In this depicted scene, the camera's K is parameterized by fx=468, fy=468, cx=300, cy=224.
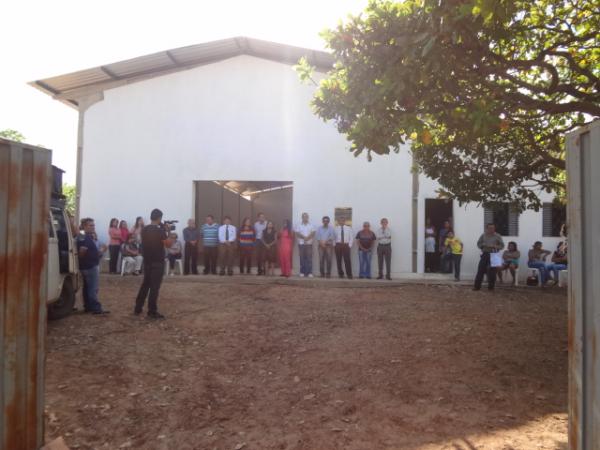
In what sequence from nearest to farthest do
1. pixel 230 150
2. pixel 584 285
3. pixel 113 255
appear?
pixel 584 285 → pixel 113 255 → pixel 230 150

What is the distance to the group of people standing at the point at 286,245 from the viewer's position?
12.3 metres

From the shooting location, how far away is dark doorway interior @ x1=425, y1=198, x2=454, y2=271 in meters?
13.4

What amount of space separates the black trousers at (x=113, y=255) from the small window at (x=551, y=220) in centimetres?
1166

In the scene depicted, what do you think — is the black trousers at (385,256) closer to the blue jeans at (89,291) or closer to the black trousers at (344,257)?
the black trousers at (344,257)

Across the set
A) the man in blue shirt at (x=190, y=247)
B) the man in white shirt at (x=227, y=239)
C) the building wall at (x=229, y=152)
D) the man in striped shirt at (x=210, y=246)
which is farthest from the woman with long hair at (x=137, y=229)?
the man in white shirt at (x=227, y=239)

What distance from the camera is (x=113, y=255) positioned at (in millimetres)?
12648

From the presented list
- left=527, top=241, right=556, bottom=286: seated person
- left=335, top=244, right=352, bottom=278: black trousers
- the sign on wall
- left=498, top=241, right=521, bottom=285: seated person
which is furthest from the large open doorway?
left=527, top=241, right=556, bottom=286: seated person

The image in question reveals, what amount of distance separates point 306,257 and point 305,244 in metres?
0.35

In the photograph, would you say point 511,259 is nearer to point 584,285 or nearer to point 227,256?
point 227,256

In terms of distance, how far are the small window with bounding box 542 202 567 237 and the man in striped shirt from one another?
899 cm

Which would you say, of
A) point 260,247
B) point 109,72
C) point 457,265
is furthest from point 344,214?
point 109,72

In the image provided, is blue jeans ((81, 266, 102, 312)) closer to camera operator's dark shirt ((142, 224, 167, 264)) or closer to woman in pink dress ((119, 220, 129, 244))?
camera operator's dark shirt ((142, 224, 167, 264))

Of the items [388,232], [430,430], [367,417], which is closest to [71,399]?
[367,417]

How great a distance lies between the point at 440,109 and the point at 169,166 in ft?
32.9
